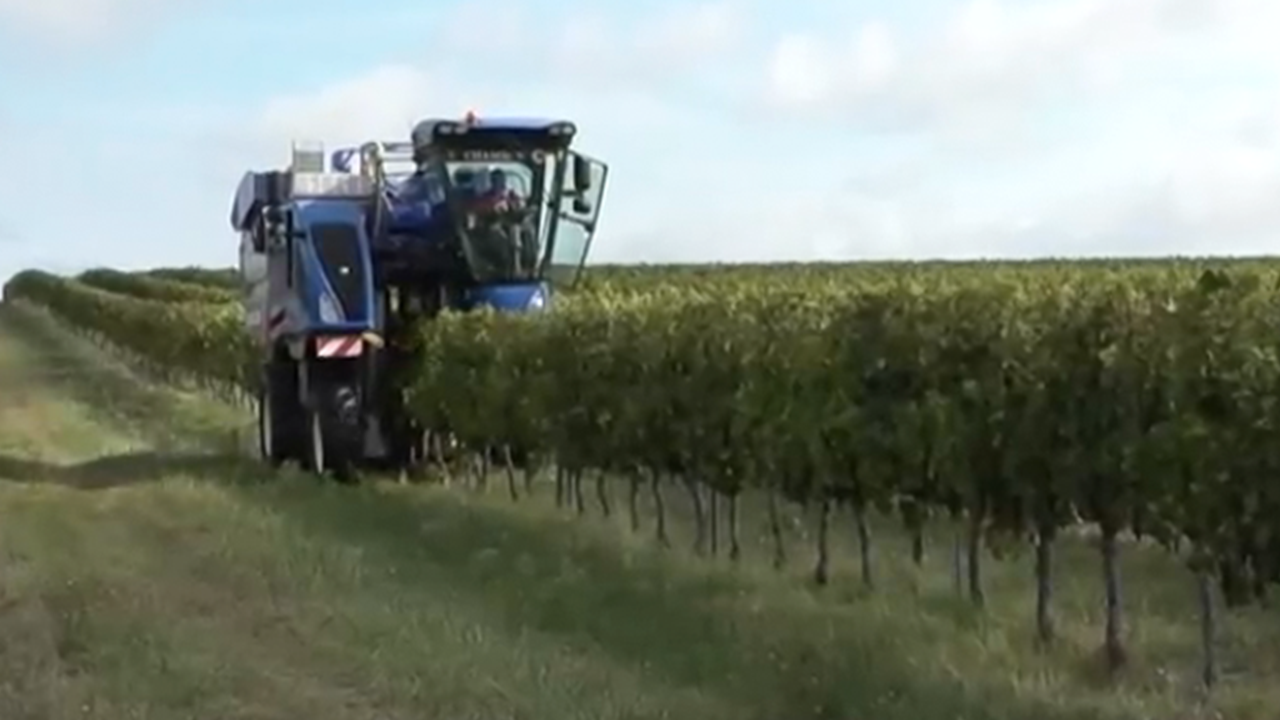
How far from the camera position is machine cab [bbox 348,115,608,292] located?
23922mm

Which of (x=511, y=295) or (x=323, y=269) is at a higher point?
(x=323, y=269)

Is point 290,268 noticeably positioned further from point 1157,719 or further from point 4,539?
point 1157,719

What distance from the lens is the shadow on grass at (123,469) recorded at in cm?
2531

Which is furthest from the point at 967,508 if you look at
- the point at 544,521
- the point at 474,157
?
the point at 474,157

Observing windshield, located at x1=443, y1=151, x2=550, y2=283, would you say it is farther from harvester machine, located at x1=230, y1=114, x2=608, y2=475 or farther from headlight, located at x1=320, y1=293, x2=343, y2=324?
headlight, located at x1=320, y1=293, x2=343, y2=324

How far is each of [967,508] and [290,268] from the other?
11922mm

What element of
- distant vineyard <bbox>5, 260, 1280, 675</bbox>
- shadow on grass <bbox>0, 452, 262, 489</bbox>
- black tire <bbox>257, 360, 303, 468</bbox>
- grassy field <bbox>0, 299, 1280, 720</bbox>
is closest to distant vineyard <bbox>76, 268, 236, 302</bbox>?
shadow on grass <bbox>0, 452, 262, 489</bbox>

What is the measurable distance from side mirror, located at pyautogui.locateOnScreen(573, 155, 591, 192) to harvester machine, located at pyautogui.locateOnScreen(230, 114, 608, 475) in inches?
0.5

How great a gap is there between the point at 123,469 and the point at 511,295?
518 cm

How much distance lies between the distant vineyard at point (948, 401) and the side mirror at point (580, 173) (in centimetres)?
151

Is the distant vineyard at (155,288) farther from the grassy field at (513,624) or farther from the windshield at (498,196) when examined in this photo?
the grassy field at (513,624)

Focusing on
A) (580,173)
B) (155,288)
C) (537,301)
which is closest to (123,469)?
(537,301)

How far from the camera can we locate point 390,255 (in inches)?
992

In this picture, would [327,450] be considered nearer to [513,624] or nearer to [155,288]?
[513,624]
